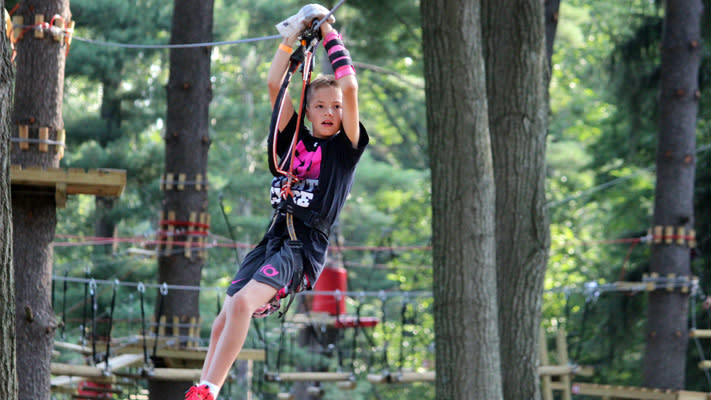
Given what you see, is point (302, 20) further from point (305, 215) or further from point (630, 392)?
point (630, 392)

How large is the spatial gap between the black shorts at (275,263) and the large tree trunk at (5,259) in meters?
0.87

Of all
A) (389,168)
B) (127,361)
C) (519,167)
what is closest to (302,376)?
(127,361)

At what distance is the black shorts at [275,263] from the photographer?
11.6 ft

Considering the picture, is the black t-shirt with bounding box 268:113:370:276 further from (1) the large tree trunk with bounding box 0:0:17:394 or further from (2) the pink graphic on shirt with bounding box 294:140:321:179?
(1) the large tree trunk with bounding box 0:0:17:394

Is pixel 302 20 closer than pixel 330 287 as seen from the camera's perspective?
Yes

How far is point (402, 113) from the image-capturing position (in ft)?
73.1

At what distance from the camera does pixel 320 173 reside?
3.77 m

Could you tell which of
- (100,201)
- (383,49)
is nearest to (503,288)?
(383,49)

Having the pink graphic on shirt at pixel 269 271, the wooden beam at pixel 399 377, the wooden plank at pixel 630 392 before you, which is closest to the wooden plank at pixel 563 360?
the wooden plank at pixel 630 392

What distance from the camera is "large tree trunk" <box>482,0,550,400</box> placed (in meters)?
6.45

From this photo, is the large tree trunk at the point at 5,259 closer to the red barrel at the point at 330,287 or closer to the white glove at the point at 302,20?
the white glove at the point at 302,20

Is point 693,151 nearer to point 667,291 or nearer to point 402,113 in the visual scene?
point 667,291

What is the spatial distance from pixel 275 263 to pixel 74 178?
209cm

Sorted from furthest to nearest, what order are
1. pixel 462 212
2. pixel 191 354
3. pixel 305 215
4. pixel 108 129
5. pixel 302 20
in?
pixel 108 129 < pixel 191 354 < pixel 462 212 < pixel 302 20 < pixel 305 215
